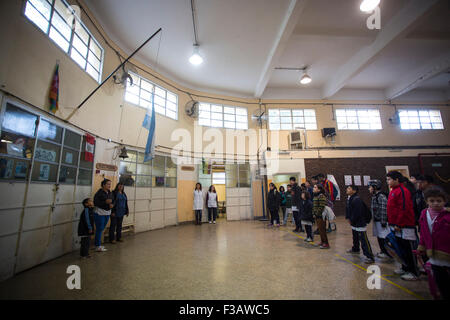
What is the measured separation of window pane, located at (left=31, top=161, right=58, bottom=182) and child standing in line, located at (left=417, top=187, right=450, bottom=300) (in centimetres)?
526

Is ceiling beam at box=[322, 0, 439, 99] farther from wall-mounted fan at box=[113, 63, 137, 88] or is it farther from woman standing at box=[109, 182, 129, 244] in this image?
woman standing at box=[109, 182, 129, 244]

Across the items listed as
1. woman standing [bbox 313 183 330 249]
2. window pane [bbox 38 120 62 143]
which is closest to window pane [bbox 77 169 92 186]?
window pane [bbox 38 120 62 143]

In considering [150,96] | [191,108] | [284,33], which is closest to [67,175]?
[150,96]

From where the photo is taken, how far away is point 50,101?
10.4 feet

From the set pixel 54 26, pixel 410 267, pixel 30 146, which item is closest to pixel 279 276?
pixel 410 267

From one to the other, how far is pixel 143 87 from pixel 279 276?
21.6 feet

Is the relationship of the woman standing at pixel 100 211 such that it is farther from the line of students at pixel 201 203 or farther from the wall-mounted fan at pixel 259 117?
the wall-mounted fan at pixel 259 117

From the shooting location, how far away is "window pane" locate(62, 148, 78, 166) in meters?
3.60

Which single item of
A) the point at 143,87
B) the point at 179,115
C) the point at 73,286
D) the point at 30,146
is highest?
the point at 143,87

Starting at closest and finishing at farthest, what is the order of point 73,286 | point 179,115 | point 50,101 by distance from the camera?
point 73,286, point 50,101, point 179,115

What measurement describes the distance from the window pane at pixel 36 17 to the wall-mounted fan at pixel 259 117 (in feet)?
23.0

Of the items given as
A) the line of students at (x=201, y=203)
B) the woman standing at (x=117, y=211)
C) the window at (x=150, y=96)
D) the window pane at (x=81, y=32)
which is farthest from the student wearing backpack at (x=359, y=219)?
the window pane at (x=81, y=32)

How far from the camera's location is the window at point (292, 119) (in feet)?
29.3
